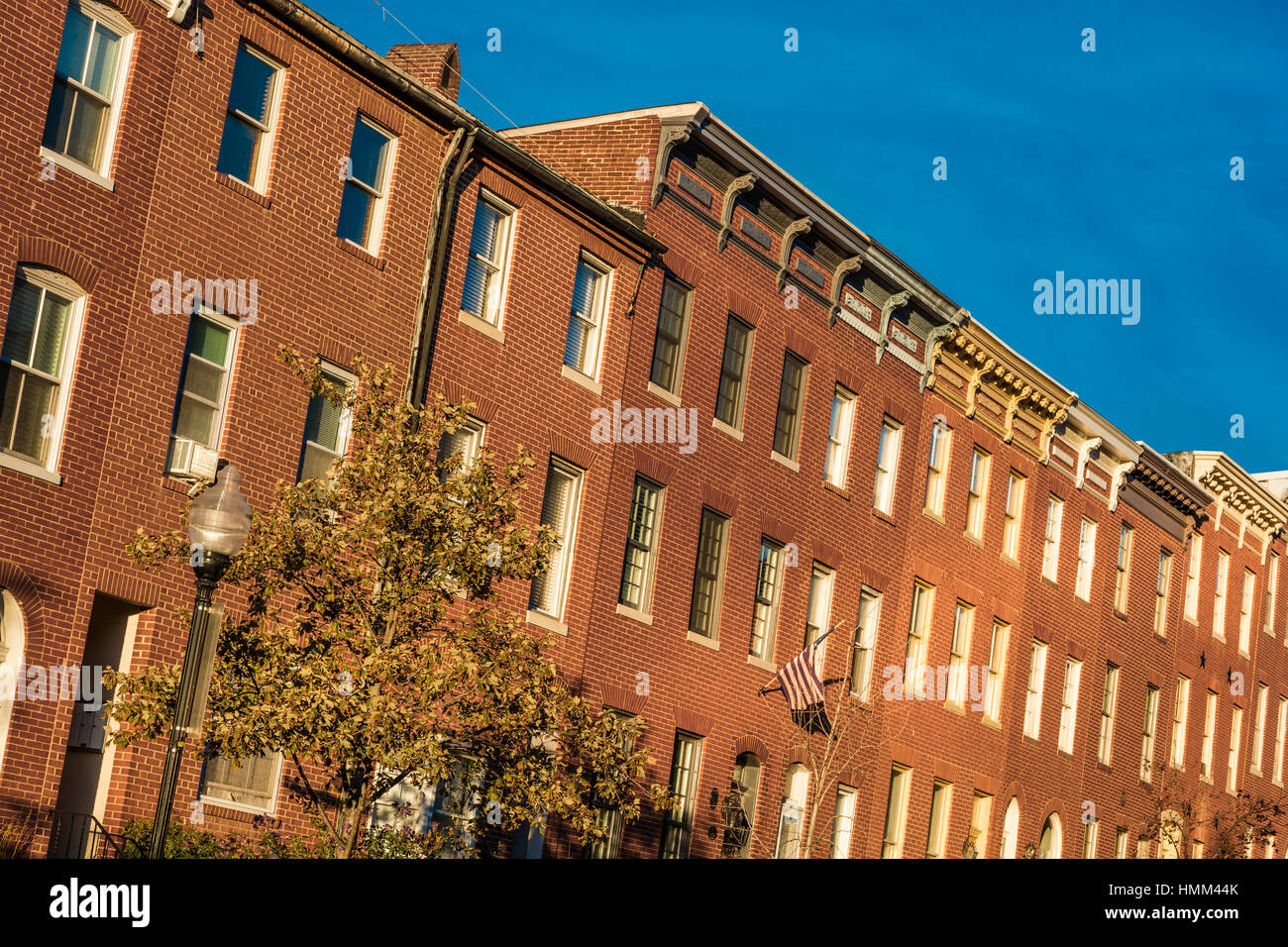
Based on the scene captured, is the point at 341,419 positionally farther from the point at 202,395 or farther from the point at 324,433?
the point at 202,395

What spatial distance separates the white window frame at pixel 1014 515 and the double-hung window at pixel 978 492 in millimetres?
1044

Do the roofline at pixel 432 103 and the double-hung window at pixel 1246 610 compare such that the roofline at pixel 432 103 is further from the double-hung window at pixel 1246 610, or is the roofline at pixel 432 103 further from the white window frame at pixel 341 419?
the double-hung window at pixel 1246 610

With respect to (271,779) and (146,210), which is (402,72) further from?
(271,779)

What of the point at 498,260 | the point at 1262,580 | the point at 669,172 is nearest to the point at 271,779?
the point at 498,260

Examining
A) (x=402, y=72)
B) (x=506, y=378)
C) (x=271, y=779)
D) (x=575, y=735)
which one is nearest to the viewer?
(x=575, y=735)

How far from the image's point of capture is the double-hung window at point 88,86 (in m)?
17.7

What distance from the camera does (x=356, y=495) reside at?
1647cm

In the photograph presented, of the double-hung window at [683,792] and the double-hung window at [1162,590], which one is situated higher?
the double-hung window at [1162,590]

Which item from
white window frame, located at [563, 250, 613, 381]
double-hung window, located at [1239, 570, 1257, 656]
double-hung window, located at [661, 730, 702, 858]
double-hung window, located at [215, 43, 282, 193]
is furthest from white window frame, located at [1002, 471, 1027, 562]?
double-hung window, located at [215, 43, 282, 193]

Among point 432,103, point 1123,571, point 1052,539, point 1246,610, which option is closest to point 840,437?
point 1052,539

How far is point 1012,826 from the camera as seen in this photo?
3684 cm

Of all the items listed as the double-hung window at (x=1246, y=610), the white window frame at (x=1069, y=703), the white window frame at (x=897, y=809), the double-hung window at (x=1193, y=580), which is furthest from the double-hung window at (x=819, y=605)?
the double-hung window at (x=1246, y=610)

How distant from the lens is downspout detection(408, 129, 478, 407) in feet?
71.7
